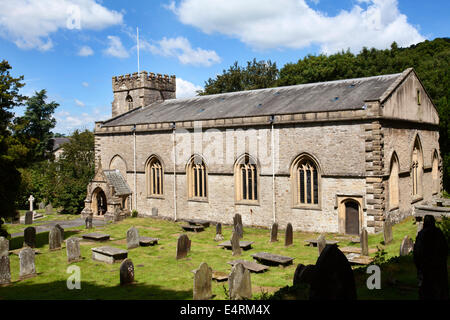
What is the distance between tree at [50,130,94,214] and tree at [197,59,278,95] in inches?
749

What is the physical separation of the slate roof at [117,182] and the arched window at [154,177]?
203cm

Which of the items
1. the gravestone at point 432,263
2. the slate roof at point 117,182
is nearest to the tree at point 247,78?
the slate roof at point 117,182

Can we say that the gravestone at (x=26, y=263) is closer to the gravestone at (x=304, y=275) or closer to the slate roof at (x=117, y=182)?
the gravestone at (x=304, y=275)

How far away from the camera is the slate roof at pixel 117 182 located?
29.4 meters

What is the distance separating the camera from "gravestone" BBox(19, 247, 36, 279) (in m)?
15.1

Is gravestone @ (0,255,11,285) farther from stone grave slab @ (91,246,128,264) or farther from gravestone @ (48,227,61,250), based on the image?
gravestone @ (48,227,61,250)

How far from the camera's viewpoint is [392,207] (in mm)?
21641

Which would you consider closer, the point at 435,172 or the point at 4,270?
the point at 4,270

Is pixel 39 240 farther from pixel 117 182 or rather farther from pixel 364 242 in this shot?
pixel 364 242

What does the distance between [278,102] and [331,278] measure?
62.5 feet

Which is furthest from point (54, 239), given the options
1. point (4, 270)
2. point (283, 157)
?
point (283, 157)

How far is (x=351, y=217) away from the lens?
68.8 ft

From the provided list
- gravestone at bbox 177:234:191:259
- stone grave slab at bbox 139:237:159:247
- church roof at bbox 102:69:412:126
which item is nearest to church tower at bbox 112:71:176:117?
church roof at bbox 102:69:412:126
